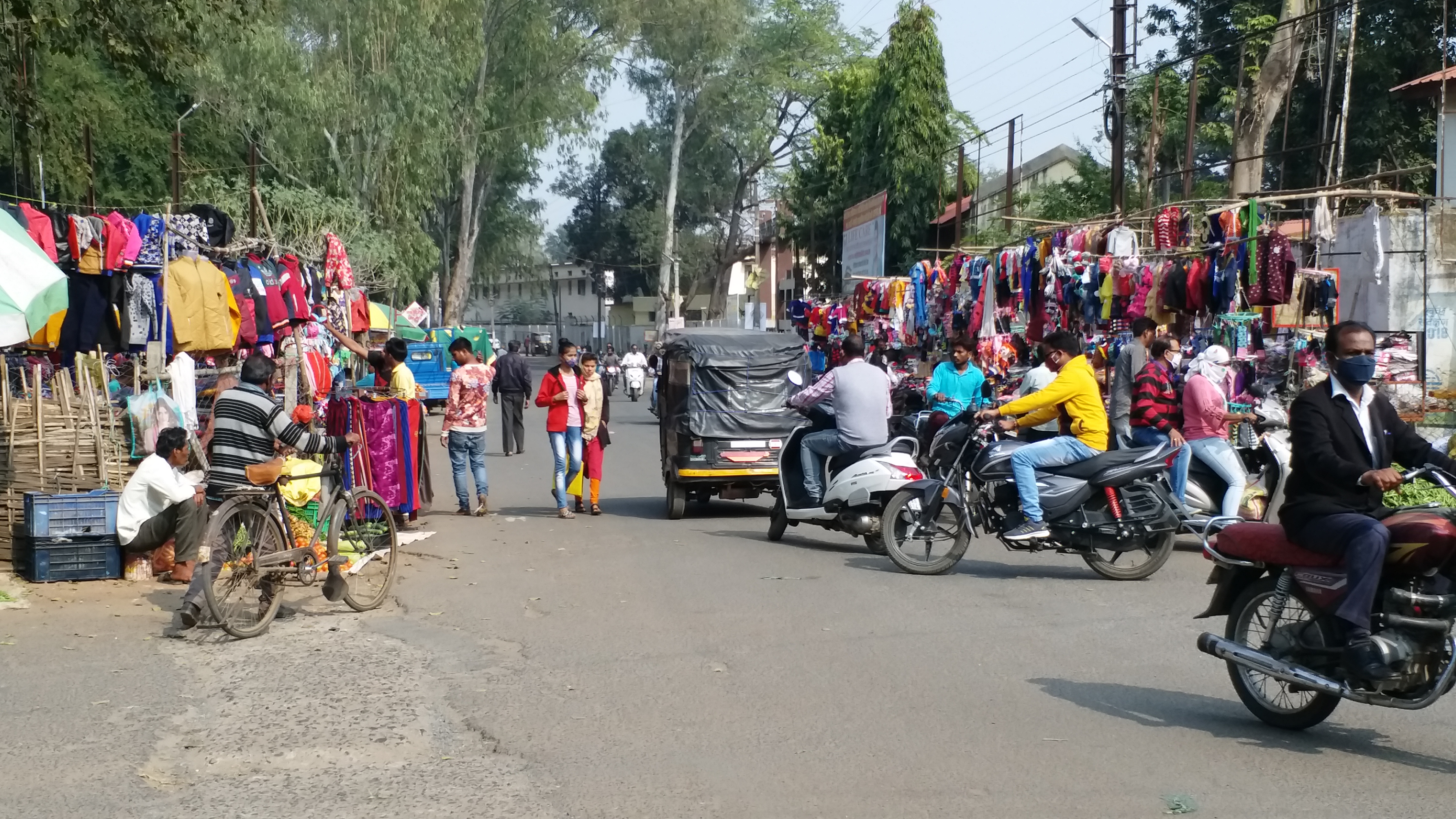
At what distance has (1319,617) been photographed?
602 cm

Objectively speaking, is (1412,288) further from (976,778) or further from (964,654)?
(976,778)

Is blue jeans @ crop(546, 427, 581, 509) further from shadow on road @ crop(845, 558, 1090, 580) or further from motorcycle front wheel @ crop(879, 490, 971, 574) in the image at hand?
motorcycle front wheel @ crop(879, 490, 971, 574)

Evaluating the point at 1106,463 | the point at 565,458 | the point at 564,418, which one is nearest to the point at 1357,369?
the point at 1106,463

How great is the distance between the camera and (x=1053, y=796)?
523cm

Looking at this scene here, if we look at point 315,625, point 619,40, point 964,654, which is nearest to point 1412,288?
point 964,654

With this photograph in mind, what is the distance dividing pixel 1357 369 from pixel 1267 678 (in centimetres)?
147

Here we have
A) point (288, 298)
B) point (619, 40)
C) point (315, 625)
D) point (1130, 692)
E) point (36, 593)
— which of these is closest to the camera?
point (1130, 692)

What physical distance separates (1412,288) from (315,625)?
15928 mm

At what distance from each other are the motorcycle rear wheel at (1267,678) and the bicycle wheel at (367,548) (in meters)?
5.57

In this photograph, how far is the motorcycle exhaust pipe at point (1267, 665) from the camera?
5844mm

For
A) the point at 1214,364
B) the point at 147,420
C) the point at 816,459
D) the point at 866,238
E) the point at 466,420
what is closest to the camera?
the point at 147,420

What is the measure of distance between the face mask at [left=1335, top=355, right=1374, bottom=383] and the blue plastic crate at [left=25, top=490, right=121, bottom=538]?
26.9 ft

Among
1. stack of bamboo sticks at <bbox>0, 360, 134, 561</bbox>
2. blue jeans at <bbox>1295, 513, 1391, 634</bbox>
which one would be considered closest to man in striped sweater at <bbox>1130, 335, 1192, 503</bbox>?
blue jeans at <bbox>1295, 513, 1391, 634</bbox>

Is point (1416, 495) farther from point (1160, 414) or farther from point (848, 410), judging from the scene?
point (848, 410)
